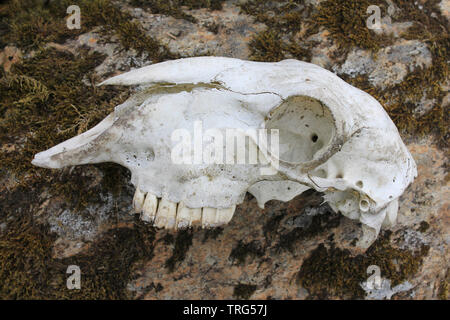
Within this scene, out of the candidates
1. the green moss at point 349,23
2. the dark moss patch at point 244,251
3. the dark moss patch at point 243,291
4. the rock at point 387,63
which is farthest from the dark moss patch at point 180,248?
the green moss at point 349,23

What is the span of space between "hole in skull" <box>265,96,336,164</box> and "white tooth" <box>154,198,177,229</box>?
2.09ft

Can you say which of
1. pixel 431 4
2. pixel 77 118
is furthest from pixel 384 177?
pixel 77 118

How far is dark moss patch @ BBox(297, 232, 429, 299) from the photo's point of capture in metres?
2.87

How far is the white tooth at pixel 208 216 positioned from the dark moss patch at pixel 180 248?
0.59m

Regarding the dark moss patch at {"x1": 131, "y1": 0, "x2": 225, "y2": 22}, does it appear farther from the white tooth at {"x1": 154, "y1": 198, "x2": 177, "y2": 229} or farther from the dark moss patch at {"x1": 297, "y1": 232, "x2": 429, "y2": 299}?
the dark moss patch at {"x1": 297, "y1": 232, "x2": 429, "y2": 299}

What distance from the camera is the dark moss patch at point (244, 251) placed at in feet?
9.25

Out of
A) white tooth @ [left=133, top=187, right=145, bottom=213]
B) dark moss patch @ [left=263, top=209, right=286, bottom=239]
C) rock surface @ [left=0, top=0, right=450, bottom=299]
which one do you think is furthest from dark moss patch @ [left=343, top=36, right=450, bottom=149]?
white tooth @ [left=133, top=187, right=145, bottom=213]

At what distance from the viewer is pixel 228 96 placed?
207 cm

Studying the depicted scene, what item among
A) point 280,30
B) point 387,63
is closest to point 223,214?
point 280,30

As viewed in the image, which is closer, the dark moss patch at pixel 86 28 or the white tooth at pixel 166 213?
the white tooth at pixel 166 213

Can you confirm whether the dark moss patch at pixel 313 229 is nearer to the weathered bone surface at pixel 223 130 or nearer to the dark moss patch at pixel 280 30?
the weathered bone surface at pixel 223 130

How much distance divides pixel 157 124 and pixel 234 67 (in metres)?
0.54

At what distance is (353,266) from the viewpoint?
113 inches

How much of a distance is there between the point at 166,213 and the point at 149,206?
0.34ft
